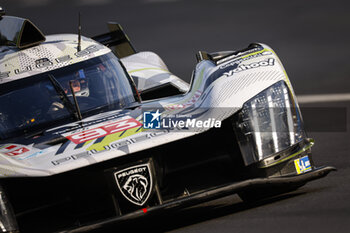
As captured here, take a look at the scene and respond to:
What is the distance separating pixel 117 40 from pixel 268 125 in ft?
15.4

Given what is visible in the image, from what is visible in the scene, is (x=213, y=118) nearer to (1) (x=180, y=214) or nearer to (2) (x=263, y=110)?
(2) (x=263, y=110)

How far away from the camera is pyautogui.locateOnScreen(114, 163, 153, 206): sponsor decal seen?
550cm

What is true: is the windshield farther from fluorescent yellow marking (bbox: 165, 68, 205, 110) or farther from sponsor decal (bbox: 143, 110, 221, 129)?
sponsor decal (bbox: 143, 110, 221, 129)

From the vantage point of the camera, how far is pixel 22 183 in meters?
5.85

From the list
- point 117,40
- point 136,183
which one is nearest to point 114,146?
point 136,183

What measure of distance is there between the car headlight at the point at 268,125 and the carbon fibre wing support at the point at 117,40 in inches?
172

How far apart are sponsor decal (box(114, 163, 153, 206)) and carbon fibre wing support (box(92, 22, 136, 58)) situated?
481 centimetres

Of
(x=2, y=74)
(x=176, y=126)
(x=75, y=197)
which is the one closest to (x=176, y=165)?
(x=176, y=126)

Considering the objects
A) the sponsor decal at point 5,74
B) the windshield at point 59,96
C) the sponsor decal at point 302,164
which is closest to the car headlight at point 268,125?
the sponsor decal at point 302,164

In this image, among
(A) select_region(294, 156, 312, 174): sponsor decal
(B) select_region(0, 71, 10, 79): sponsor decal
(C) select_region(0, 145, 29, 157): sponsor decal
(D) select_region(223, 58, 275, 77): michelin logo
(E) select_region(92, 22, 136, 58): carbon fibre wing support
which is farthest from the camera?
(E) select_region(92, 22, 136, 58): carbon fibre wing support

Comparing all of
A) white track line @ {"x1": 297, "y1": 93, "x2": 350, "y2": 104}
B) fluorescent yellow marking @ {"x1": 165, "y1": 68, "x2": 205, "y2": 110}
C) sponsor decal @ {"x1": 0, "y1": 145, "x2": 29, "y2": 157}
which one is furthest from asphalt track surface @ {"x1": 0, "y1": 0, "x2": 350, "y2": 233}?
sponsor decal @ {"x1": 0, "y1": 145, "x2": 29, "y2": 157}

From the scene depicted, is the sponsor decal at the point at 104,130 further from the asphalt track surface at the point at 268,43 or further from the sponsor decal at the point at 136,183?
the asphalt track surface at the point at 268,43

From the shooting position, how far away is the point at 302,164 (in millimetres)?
6023

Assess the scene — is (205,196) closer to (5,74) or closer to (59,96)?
(59,96)
